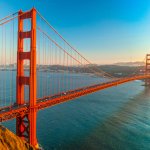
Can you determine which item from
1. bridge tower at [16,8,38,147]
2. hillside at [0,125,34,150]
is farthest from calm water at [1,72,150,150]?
hillside at [0,125,34,150]

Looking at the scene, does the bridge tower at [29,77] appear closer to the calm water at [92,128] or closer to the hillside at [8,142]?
the calm water at [92,128]

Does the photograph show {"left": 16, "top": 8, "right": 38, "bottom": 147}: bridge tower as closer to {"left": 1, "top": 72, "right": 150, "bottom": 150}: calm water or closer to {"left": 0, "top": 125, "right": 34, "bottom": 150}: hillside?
{"left": 1, "top": 72, "right": 150, "bottom": 150}: calm water

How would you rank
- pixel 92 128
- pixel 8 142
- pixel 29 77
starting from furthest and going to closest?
pixel 92 128
pixel 29 77
pixel 8 142

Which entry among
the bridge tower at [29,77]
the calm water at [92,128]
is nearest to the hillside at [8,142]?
the bridge tower at [29,77]

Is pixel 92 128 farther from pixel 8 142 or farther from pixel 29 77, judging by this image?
pixel 8 142

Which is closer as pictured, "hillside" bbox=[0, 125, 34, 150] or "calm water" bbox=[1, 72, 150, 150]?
"hillside" bbox=[0, 125, 34, 150]

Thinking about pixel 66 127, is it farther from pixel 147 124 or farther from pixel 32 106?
pixel 147 124

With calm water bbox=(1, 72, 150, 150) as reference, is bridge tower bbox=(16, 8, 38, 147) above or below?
above

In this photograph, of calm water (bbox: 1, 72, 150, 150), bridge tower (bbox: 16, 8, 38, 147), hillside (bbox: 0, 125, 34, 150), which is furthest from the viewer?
calm water (bbox: 1, 72, 150, 150)

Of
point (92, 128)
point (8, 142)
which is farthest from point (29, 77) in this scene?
point (92, 128)
